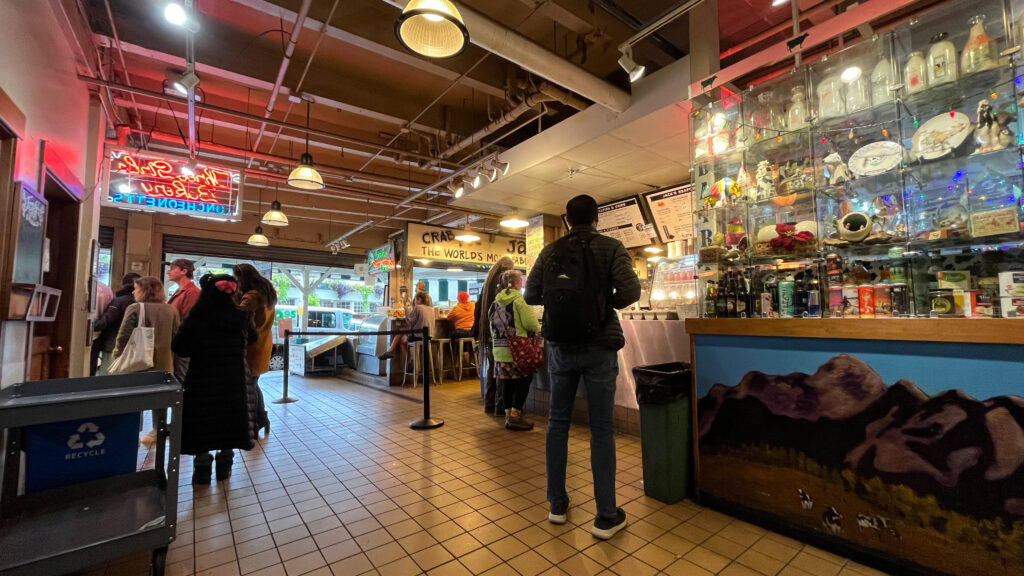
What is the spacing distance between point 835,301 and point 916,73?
4.07 feet

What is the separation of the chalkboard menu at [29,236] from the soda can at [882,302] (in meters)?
4.59

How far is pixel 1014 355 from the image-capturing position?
171 centimetres

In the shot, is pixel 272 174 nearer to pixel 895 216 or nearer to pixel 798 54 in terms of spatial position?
pixel 798 54

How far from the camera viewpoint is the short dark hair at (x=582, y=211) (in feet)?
8.20

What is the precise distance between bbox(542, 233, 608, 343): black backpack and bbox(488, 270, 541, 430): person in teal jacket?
1943mm

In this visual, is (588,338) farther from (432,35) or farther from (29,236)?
(29,236)

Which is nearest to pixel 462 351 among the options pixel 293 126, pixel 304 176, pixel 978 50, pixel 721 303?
pixel 304 176

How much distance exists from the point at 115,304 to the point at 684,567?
5.43 meters

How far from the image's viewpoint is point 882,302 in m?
2.19

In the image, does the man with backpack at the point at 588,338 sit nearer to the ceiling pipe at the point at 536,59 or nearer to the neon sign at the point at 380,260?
the ceiling pipe at the point at 536,59

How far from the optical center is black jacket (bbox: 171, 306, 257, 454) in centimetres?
290

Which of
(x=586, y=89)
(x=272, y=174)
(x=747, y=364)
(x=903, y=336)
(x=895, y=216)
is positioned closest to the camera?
(x=903, y=336)

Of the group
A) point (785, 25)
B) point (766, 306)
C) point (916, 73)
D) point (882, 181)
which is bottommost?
point (766, 306)

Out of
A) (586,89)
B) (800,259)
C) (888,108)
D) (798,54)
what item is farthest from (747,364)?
(586,89)
